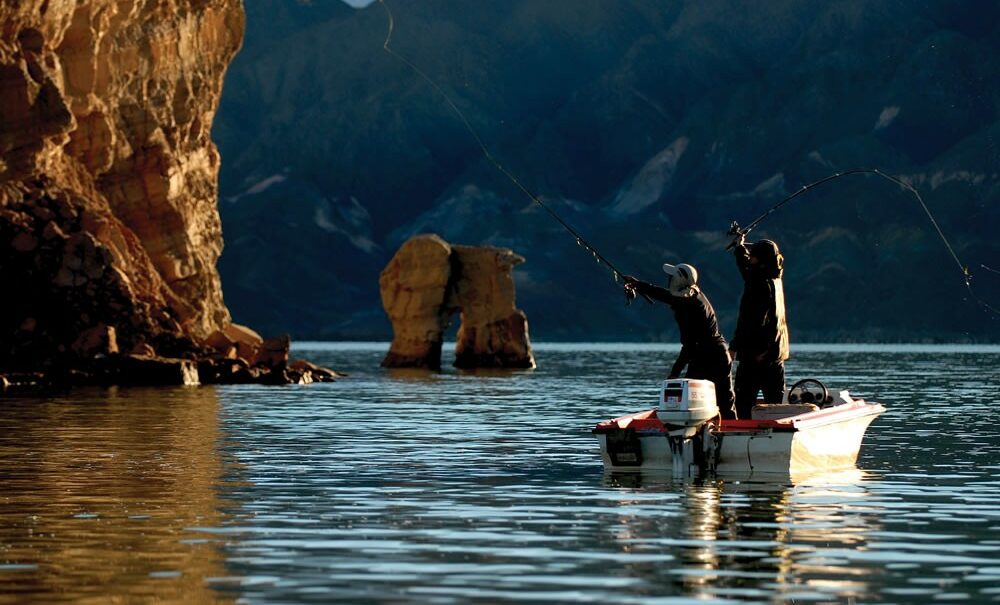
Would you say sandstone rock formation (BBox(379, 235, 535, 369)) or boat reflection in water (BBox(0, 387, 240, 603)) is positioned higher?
sandstone rock formation (BBox(379, 235, 535, 369))

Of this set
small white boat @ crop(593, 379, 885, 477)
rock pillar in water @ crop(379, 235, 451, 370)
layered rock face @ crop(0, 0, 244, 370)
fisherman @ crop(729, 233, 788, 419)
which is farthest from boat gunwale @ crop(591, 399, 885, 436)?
rock pillar in water @ crop(379, 235, 451, 370)

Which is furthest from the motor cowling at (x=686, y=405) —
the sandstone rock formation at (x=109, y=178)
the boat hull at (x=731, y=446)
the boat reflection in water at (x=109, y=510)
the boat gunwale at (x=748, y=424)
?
the sandstone rock formation at (x=109, y=178)

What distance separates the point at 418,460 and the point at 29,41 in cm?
5047

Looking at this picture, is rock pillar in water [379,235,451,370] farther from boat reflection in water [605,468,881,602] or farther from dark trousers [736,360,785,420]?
boat reflection in water [605,468,881,602]

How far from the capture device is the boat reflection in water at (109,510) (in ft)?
57.2

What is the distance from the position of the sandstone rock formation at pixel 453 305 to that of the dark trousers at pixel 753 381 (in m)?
89.2

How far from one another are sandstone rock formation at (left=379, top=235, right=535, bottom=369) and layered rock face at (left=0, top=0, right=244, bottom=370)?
1653 centimetres

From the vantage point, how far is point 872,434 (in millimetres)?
43438

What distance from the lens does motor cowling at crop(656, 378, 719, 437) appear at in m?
27.7

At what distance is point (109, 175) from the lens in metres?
96.0

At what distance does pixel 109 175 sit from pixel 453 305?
106ft

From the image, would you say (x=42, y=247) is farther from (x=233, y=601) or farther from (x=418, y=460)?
(x=233, y=601)

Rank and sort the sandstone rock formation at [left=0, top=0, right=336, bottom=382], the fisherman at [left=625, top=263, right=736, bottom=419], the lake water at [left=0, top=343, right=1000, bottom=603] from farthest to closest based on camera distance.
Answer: the sandstone rock formation at [left=0, top=0, right=336, bottom=382], the fisherman at [left=625, top=263, right=736, bottom=419], the lake water at [left=0, top=343, right=1000, bottom=603]

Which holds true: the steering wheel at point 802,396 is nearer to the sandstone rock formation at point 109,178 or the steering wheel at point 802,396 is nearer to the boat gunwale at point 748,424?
the boat gunwale at point 748,424
